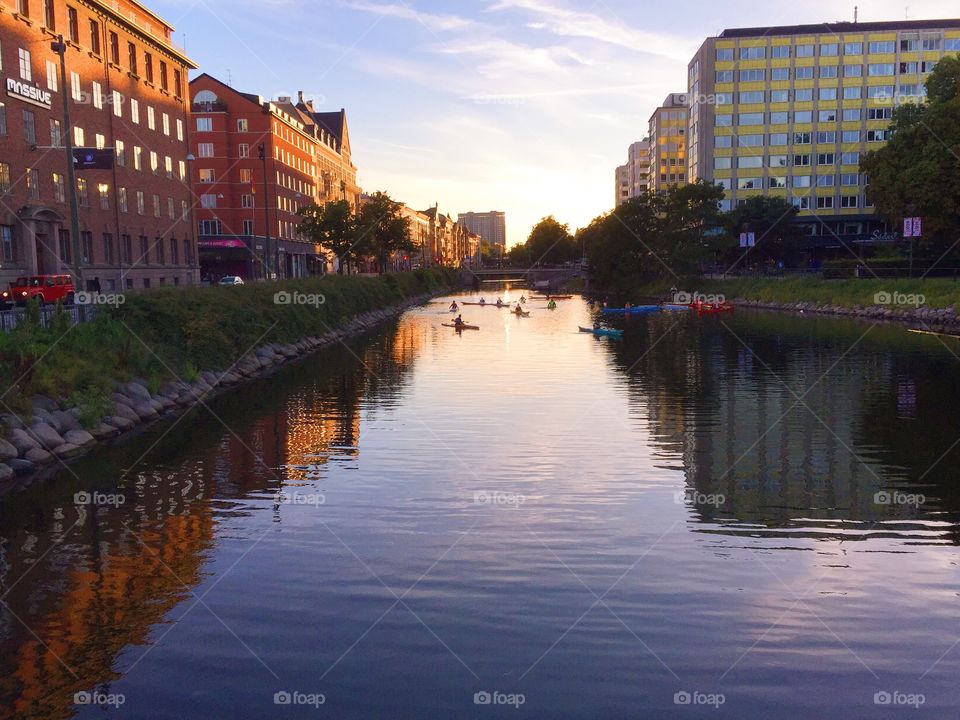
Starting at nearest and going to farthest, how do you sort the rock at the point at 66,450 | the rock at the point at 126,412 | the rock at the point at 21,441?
1. the rock at the point at 21,441
2. the rock at the point at 66,450
3. the rock at the point at 126,412

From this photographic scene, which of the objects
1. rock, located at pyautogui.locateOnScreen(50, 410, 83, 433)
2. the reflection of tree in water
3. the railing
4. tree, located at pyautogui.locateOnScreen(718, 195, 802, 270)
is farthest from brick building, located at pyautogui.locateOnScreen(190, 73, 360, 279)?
rock, located at pyautogui.locateOnScreen(50, 410, 83, 433)

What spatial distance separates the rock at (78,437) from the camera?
20.0 m

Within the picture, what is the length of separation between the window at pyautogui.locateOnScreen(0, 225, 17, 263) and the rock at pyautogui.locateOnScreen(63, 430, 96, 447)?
27481 mm

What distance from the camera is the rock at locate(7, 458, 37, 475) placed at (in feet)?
57.4

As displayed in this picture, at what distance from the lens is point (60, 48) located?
26203mm

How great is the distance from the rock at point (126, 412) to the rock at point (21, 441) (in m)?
3.95

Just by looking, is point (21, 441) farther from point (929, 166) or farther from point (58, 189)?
point (929, 166)

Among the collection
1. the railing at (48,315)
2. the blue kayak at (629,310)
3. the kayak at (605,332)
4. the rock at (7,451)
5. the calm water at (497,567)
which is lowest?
the calm water at (497,567)

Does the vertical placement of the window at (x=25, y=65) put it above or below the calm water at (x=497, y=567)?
above

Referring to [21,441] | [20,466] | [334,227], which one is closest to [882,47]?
[334,227]

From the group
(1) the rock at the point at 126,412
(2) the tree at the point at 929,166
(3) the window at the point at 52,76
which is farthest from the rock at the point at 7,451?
(2) the tree at the point at 929,166

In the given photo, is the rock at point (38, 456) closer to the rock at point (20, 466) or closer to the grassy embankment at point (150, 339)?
the rock at point (20, 466)

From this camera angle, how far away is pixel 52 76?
47.2 metres

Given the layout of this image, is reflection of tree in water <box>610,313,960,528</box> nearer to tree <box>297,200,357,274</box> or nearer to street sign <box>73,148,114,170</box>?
street sign <box>73,148,114,170</box>
